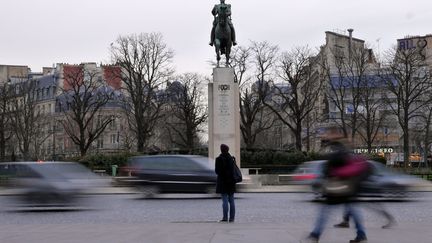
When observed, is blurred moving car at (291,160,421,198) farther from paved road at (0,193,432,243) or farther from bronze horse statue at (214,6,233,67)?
bronze horse statue at (214,6,233,67)

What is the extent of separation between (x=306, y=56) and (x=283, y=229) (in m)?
57.0

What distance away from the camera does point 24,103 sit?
3046 inches

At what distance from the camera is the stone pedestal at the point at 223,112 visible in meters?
35.8

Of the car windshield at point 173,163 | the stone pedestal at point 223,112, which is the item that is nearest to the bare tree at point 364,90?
the stone pedestal at point 223,112

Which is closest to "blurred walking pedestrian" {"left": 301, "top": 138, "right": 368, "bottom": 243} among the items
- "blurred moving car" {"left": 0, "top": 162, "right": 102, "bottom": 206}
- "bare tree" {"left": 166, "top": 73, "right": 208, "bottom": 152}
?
"blurred moving car" {"left": 0, "top": 162, "right": 102, "bottom": 206}

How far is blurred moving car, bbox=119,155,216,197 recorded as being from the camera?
25.0 m

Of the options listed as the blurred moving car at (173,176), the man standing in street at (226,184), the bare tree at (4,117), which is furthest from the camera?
the bare tree at (4,117)

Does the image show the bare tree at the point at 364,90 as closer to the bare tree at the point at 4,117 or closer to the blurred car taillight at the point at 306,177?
the bare tree at the point at 4,117

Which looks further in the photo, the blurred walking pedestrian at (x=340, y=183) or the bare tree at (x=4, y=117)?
the bare tree at (x=4, y=117)

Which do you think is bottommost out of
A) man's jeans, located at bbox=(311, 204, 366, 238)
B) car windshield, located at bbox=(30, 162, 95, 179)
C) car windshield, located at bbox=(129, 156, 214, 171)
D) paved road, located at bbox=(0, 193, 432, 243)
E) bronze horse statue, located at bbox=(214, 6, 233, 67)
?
paved road, located at bbox=(0, 193, 432, 243)

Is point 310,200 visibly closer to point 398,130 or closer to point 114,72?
point 114,72

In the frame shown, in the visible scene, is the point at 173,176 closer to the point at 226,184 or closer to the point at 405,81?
the point at 226,184

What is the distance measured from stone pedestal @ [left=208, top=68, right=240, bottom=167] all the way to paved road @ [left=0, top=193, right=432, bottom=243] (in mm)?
13416

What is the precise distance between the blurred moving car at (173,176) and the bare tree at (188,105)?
46.9 m
